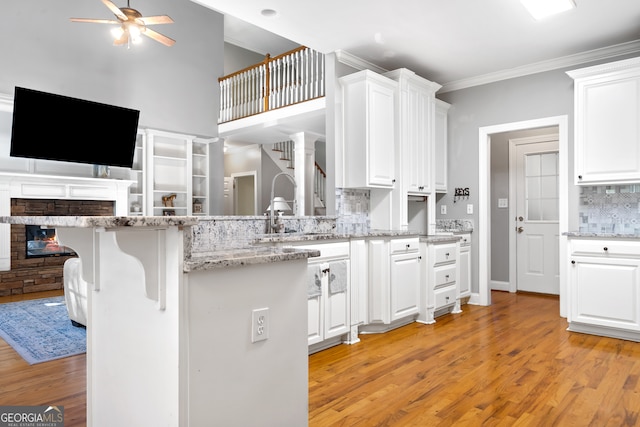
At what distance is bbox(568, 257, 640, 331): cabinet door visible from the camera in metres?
3.59

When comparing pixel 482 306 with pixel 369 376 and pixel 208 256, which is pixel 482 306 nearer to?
pixel 369 376

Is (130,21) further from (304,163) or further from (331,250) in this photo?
(304,163)

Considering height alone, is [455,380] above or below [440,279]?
below

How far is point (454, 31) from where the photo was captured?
3.88m

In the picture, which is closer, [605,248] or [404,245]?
[605,248]

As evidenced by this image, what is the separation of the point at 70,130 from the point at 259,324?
5.47m

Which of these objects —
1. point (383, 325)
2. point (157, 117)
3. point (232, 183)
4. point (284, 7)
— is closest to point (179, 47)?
point (157, 117)

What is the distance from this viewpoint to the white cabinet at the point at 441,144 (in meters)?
5.19

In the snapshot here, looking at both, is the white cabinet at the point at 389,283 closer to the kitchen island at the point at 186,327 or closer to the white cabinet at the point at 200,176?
the kitchen island at the point at 186,327

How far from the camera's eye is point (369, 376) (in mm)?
2820

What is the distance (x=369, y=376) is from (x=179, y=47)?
6815 millimetres

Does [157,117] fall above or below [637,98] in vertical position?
above

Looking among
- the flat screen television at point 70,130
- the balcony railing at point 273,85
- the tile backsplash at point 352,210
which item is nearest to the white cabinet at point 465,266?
the tile backsplash at point 352,210

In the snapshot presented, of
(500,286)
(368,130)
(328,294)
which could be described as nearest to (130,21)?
(368,130)
